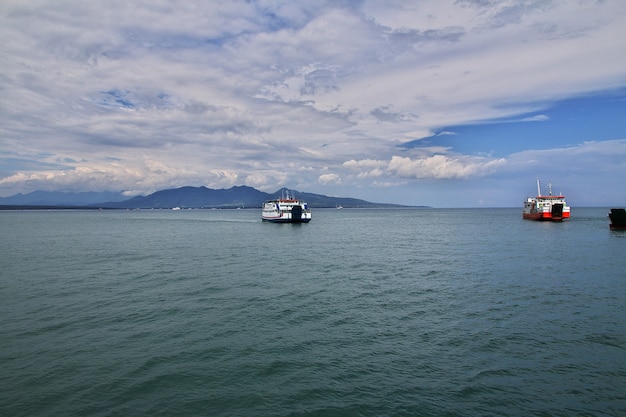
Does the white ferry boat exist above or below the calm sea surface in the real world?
above

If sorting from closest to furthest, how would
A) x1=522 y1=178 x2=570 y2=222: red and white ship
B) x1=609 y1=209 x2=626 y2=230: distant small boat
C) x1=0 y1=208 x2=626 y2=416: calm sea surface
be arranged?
x1=0 y1=208 x2=626 y2=416: calm sea surface, x1=609 y1=209 x2=626 y2=230: distant small boat, x1=522 y1=178 x2=570 y2=222: red and white ship

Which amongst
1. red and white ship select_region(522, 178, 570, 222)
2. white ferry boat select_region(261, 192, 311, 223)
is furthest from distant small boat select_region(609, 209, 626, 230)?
white ferry boat select_region(261, 192, 311, 223)

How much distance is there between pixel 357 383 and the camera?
45.3 feet

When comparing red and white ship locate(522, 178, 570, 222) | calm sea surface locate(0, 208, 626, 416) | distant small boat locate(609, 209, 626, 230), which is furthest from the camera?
red and white ship locate(522, 178, 570, 222)

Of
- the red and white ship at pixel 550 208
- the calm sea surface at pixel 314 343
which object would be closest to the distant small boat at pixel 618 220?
the red and white ship at pixel 550 208

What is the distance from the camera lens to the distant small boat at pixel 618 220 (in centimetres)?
8862

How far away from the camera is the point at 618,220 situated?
293 ft

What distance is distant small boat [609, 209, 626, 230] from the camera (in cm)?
8862

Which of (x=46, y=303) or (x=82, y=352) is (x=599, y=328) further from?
(x=46, y=303)

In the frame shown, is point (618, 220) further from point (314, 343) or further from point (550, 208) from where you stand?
point (314, 343)

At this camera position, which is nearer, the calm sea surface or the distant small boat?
the calm sea surface

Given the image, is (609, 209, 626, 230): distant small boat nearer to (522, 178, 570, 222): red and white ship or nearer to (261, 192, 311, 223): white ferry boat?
(522, 178, 570, 222): red and white ship

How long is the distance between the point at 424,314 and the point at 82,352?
58.7 feet

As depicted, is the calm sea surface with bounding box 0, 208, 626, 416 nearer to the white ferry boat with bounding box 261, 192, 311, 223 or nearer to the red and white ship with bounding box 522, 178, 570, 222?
the white ferry boat with bounding box 261, 192, 311, 223
